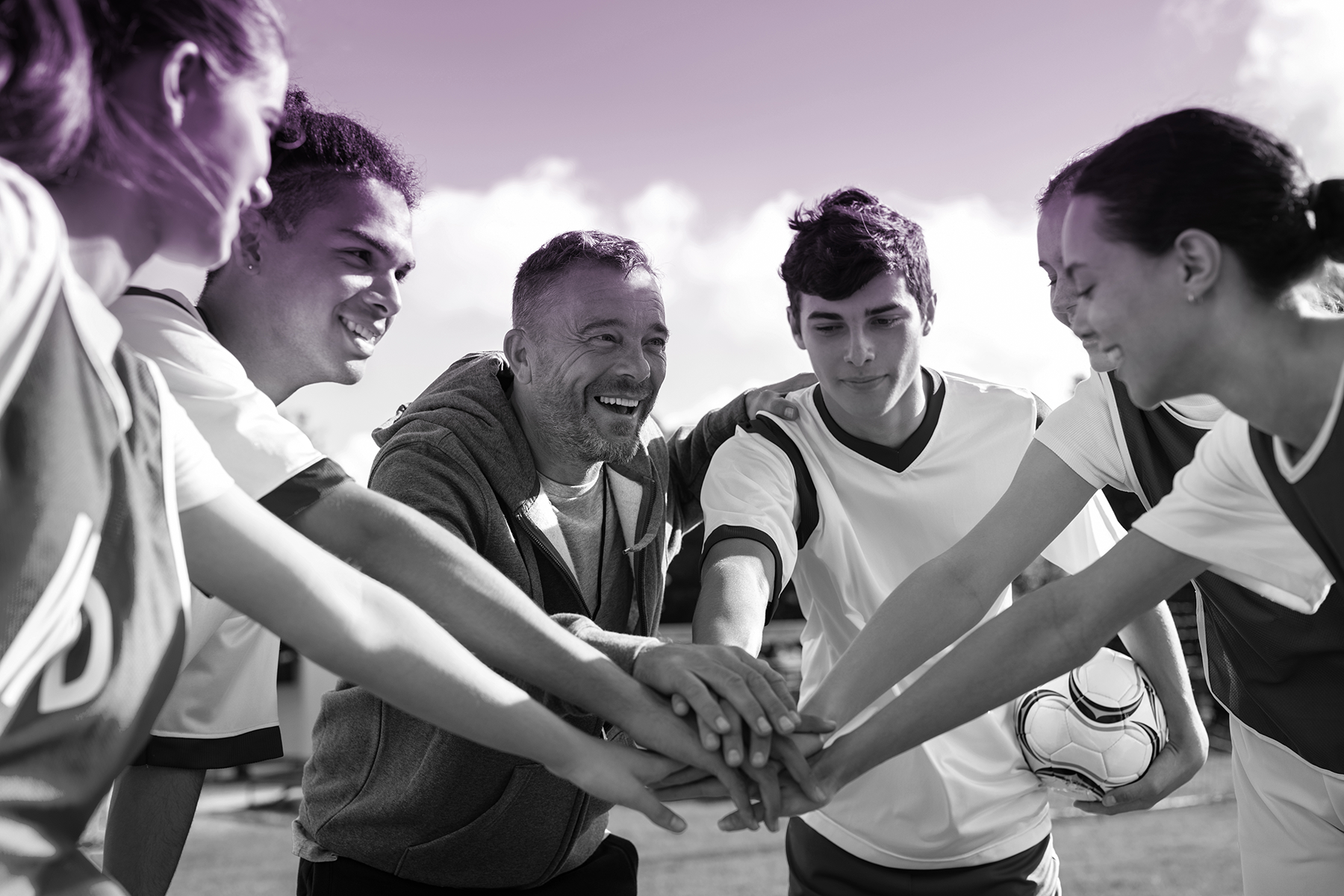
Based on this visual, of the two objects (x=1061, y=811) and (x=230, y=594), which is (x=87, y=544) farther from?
(x=1061, y=811)

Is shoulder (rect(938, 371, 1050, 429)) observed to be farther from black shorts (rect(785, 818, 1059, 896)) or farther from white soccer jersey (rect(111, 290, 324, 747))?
white soccer jersey (rect(111, 290, 324, 747))

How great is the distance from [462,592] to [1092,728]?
187 centimetres

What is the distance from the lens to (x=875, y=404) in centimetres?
345

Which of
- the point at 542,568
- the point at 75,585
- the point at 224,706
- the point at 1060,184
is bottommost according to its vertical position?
the point at 224,706

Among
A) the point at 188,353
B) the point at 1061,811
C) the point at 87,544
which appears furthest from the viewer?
the point at 1061,811

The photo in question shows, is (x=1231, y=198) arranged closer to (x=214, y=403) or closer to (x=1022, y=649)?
(x=1022, y=649)

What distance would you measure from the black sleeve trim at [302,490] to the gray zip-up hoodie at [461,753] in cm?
51

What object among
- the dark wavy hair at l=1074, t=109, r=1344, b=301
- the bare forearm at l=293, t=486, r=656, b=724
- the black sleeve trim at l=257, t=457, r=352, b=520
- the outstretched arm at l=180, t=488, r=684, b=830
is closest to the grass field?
the bare forearm at l=293, t=486, r=656, b=724

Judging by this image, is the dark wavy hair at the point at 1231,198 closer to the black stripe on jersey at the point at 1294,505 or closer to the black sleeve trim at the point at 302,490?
the black stripe on jersey at the point at 1294,505

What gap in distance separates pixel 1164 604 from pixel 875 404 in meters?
1.06

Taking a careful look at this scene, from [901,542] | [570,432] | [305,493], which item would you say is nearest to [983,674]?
[901,542]

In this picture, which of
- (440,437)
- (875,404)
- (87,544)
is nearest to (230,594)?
(87,544)

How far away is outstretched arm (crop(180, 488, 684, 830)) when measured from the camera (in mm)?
1843

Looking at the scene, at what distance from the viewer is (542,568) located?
3109 mm
